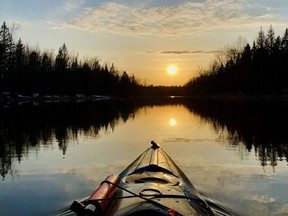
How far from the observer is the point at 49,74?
90188 mm

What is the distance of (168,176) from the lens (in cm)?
746

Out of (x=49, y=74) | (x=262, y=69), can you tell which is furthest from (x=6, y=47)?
(x=262, y=69)

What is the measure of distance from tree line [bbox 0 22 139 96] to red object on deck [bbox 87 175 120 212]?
6481 centimetres

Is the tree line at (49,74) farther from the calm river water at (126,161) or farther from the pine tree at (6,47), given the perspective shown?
the calm river water at (126,161)

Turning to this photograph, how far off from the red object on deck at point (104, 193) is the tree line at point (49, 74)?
64808 millimetres

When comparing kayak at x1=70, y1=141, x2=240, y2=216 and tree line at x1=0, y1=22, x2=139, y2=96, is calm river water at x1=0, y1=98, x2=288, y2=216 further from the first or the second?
tree line at x1=0, y1=22, x2=139, y2=96

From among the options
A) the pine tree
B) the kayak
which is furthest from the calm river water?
the pine tree

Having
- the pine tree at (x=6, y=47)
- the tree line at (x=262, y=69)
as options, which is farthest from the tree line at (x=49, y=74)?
the tree line at (x=262, y=69)

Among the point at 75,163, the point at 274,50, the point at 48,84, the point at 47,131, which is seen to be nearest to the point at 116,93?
the point at 48,84

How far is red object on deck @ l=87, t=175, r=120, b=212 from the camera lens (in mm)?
5488

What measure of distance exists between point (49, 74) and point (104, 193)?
87949 millimetres

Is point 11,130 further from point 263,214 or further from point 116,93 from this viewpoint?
point 116,93

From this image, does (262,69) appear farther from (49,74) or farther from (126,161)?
(126,161)

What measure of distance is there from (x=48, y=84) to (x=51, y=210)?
84.0m
